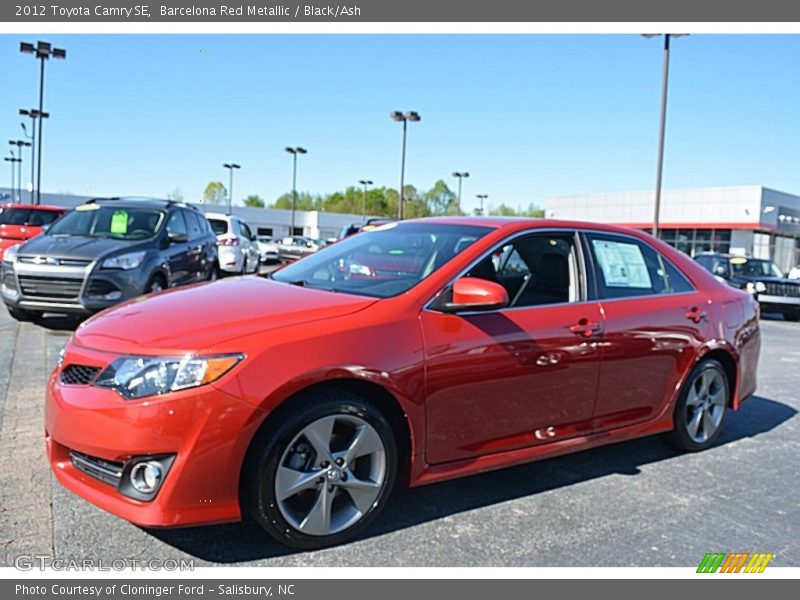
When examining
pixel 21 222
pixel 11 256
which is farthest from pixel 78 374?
pixel 21 222

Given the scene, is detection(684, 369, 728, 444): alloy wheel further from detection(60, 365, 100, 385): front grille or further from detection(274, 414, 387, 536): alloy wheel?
detection(60, 365, 100, 385): front grille

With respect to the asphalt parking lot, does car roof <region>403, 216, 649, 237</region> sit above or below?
above

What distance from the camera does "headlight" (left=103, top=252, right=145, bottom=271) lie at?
8227mm

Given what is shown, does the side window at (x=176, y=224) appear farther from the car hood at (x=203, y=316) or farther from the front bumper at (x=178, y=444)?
the front bumper at (x=178, y=444)

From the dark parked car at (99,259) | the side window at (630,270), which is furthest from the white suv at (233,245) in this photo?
the side window at (630,270)

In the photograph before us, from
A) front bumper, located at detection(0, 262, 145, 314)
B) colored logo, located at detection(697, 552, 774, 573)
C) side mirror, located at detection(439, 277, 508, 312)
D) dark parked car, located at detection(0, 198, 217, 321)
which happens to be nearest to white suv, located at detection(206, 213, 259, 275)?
dark parked car, located at detection(0, 198, 217, 321)

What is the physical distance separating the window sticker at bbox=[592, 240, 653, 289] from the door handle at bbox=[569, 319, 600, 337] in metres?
0.38

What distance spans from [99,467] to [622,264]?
129 inches

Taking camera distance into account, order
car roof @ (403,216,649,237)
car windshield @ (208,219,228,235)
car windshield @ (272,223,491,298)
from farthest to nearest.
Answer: car windshield @ (208,219,228,235)
car roof @ (403,216,649,237)
car windshield @ (272,223,491,298)

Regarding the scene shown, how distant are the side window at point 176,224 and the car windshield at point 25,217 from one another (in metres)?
6.06

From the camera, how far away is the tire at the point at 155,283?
28.3ft

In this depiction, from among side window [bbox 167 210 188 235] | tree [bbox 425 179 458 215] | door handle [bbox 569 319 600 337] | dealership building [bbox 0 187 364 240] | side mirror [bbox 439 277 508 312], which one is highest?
tree [bbox 425 179 458 215]

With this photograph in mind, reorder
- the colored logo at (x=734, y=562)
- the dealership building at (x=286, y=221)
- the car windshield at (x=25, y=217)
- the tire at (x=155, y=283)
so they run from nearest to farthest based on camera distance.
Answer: the colored logo at (x=734, y=562) → the tire at (x=155, y=283) → the car windshield at (x=25, y=217) → the dealership building at (x=286, y=221)

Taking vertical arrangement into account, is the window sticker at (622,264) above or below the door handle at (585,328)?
above
